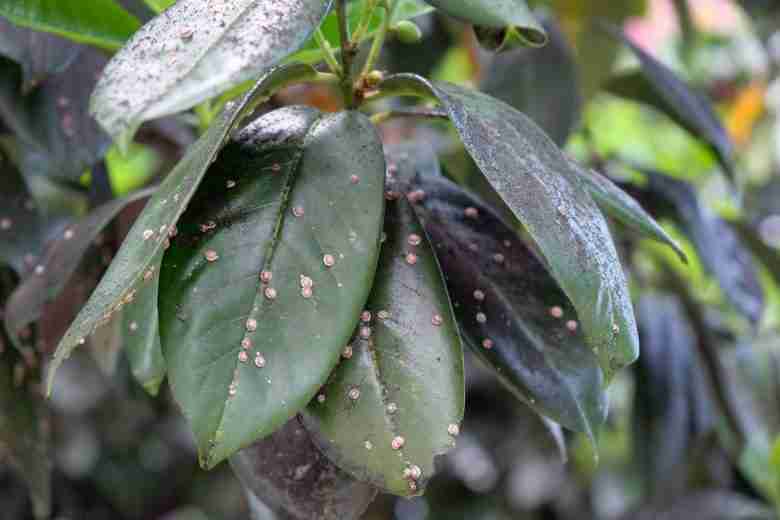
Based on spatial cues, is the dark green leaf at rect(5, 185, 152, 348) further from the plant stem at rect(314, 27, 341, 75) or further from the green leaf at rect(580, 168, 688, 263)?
the green leaf at rect(580, 168, 688, 263)

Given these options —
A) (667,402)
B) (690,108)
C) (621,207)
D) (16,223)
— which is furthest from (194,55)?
(667,402)

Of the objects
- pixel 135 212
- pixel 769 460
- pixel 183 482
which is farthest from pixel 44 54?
pixel 183 482

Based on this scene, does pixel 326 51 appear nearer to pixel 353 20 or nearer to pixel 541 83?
pixel 353 20

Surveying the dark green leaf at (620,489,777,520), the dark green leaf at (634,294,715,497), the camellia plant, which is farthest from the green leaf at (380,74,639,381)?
the dark green leaf at (620,489,777,520)

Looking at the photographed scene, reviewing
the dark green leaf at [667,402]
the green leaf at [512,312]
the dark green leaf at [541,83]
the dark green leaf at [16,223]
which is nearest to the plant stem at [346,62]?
the green leaf at [512,312]

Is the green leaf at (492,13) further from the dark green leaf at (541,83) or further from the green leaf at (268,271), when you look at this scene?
the dark green leaf at (541,83)

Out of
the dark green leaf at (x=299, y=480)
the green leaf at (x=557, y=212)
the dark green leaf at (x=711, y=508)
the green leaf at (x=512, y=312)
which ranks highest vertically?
the green leaf at (x=557, y=212)
